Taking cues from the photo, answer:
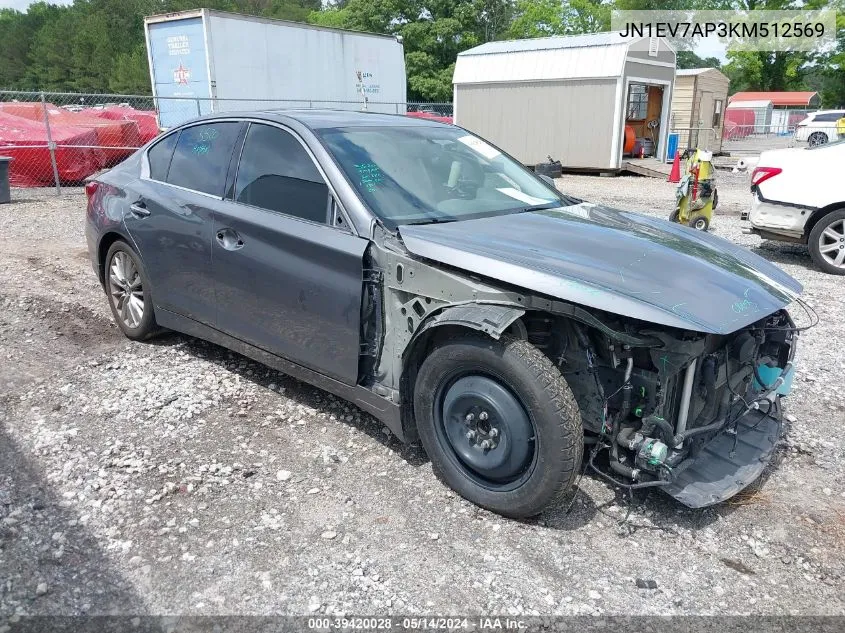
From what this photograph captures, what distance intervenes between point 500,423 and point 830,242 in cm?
625

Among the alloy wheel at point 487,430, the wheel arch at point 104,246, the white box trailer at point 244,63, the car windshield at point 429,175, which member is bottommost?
the alloy wheel at point 487,430

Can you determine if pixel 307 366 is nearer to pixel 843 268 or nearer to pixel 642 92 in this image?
pixel 843 268

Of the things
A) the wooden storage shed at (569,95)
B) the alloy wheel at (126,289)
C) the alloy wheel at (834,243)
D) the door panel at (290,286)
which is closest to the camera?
the door panel at (290,286)

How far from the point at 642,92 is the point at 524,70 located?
4.15 metres

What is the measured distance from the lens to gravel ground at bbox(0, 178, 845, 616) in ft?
8.62

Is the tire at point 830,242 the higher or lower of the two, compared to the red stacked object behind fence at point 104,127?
lower

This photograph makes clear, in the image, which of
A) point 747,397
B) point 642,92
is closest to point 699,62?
point 642,92

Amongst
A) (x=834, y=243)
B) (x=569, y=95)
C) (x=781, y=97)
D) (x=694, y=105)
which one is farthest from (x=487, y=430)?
(x=781, y=97)

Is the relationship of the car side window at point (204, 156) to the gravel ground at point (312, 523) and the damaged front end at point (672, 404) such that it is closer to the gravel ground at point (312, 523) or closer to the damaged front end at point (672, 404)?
the gravel ground at point (312, 523)

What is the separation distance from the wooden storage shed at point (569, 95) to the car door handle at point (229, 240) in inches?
632

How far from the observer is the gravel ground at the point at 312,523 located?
103 inches

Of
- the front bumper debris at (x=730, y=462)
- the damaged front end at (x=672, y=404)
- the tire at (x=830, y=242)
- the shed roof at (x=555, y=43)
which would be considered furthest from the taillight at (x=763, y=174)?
the shed roof at (x=555, y=43)

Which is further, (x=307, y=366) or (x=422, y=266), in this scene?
Result: (x=307, y=366)

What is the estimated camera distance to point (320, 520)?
310 cm
